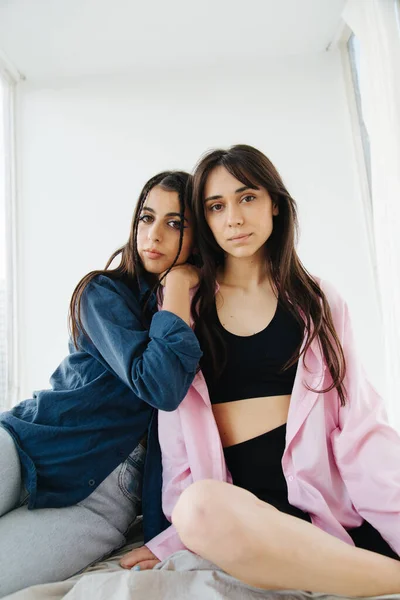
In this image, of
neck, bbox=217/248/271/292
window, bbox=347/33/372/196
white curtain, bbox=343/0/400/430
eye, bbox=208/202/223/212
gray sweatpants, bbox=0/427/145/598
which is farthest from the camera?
window, bbox=347/33/372/196

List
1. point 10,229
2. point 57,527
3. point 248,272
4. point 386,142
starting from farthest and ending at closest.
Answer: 1. point 10,229
2. point 386,142
3. point 248,272
4. point 57,527

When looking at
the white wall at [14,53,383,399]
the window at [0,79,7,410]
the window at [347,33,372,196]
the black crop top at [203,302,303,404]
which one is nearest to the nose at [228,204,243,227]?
the black crop top at [203,302,303,404]

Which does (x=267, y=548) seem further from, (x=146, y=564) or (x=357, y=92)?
(x=357, y=92)

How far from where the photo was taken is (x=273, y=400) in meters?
1.20

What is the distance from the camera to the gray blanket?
33.0 inches

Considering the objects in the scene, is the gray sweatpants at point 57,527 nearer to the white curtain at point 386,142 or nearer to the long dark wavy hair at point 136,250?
the long dark wavy hair at point 136,250

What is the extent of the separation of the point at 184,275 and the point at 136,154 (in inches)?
76.8

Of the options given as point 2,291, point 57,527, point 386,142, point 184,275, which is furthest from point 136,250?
point 2,291

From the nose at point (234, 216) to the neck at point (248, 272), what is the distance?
7.5 inches

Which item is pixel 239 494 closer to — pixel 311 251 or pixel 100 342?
pixel 100 342

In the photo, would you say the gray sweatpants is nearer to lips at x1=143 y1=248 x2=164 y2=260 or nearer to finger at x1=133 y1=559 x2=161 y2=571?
finger at x1=133 y1=559 x2=161 y2=571

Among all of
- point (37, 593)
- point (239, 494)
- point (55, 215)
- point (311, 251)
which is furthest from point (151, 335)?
point (55, 215)

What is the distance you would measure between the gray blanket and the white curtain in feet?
4.75

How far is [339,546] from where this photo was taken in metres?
0.87
